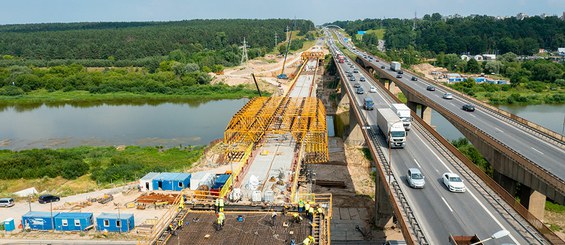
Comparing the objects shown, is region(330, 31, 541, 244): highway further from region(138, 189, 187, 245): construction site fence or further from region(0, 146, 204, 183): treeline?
region(0, 146, 204, 183): treeline

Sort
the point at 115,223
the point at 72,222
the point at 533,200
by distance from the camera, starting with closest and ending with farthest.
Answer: the point at 533,200 → the point at 115,223 → the point at 72,222

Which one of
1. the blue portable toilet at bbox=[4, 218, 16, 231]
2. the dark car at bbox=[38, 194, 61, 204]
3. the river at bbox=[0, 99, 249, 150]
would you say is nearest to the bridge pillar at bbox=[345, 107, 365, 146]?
the river at bbox=[0, 99, 249, 150]

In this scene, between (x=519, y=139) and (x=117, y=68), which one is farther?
(x=117, y=68)

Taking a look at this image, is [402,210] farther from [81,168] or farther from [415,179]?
[81,168]

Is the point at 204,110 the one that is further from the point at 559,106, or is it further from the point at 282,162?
the point at 559,106

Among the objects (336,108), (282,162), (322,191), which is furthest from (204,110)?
(282,162)

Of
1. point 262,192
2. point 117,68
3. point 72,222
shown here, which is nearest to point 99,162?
point 72,222

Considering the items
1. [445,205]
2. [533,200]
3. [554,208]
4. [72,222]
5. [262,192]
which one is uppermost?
[445,205]
